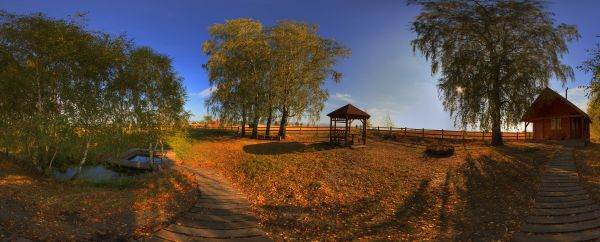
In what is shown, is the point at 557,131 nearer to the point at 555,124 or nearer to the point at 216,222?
the point at 555,124

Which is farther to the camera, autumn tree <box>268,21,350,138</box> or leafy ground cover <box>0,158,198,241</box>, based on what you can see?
autumn tree <box>268,21,350,138</box>

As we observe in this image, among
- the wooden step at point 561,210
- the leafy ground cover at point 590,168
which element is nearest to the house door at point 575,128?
the leafy ground cover at point 590,168

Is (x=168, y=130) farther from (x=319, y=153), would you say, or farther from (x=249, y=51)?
(x=249, y=51)

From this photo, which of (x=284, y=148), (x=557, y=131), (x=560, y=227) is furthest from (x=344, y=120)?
(x=557, y=131)

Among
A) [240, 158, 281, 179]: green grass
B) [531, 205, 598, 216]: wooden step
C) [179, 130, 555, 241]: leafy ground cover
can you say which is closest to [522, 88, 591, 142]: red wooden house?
[179, 130, 555, 241]: leafy ground cover

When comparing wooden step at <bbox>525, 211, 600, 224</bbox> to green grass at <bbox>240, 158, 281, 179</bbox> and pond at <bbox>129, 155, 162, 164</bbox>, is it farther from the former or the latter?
pond at <bbox>129, 155, 162, 164</bbox>

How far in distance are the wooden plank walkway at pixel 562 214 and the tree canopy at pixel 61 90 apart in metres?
19.8

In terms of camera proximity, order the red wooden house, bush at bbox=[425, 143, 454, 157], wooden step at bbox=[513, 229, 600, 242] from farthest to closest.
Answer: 1. the red wooden house
2. bush at bbox=[425, 143, 454, 157]
3. wooden step at bbox=[513, 229, 600, 242]

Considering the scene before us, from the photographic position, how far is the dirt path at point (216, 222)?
11703mm

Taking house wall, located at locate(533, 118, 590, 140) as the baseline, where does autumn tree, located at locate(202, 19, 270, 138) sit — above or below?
above

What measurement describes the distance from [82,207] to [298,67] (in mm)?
27584

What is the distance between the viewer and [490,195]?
54.0 ft

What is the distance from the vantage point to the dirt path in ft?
38.4

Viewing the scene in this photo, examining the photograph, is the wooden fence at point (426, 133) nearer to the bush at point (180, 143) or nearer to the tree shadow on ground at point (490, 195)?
the tree shadow on ground at point (490, 195)
